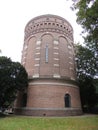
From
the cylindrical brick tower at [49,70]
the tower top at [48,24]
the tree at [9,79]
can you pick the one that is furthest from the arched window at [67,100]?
the tower top at [48,24]

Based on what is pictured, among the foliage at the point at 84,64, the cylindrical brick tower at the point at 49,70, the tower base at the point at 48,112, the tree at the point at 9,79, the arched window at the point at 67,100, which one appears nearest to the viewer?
the tree at the point at 9,79

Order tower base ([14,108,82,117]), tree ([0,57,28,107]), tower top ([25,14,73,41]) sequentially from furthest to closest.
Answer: tower top ([25,14,73,41]) → tower base ([14,108,82,117]) → tree ([0,57,28,107])

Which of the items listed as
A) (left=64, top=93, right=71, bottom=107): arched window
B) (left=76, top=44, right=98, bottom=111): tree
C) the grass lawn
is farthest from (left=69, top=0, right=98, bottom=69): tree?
(left=76, top=44, right=98, bottom=111): tree

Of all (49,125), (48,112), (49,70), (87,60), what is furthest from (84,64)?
(49,125)

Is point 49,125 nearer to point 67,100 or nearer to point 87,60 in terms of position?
point 67,100

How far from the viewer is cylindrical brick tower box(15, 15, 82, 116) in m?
A: 21.7

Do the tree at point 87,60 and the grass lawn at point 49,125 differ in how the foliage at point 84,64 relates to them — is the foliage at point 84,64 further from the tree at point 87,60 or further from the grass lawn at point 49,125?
the grass lawn at point 49,125

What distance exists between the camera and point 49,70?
23.4 m

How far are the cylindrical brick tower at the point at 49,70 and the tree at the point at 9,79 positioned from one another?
1909mm

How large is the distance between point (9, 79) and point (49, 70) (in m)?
6.12

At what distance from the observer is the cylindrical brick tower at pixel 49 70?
21.7 metres

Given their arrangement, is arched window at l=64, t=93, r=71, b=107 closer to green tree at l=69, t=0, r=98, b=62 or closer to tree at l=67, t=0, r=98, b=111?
tree at l=67, t=0, r=98, b=111

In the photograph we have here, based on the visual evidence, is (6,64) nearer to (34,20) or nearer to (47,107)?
(47,107)

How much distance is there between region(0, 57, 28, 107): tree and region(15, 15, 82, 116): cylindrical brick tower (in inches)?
75.2
